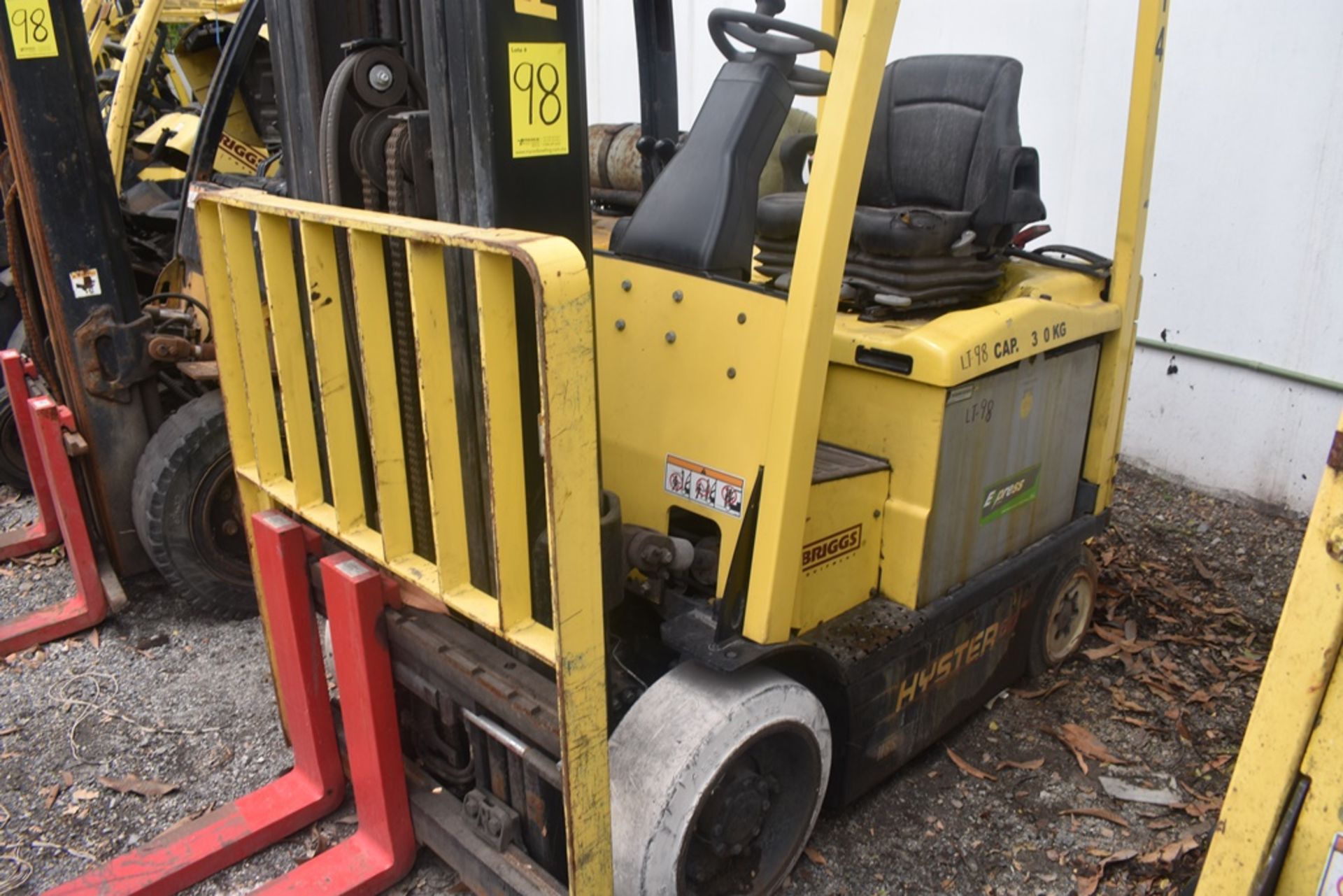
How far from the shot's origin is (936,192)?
3490mm

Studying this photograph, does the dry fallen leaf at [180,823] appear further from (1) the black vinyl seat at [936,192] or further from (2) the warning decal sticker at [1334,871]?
(2) the warning decal sticker at [1334,871]

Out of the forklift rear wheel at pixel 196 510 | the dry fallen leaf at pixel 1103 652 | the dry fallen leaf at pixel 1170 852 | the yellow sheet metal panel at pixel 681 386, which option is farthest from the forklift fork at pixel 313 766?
the dry fallen leaf at pixel 1103 652

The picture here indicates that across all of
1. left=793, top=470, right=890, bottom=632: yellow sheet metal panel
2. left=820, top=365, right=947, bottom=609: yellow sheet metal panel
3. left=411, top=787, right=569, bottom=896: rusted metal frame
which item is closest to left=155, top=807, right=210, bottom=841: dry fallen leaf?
left=411, top=787, right=569, bottom=896: rusted metal frame

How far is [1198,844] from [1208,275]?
328 centimetres

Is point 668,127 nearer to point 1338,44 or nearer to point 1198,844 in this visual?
point 1198,844

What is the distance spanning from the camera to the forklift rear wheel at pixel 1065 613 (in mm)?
3568

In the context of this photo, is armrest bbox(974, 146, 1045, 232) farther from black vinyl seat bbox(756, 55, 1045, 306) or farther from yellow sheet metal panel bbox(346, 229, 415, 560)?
yellow sheet metal panel bbox(346, 229, 415, 560)

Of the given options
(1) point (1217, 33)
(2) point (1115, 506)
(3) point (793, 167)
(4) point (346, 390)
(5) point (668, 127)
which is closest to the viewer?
(4) point (346, 390)

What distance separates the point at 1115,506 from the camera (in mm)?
5434

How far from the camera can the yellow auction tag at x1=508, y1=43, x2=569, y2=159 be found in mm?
1947

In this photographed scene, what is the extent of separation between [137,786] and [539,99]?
2519 mm

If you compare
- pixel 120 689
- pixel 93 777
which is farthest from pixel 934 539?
pixel 120 689

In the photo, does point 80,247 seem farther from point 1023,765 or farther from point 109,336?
point 1023,765

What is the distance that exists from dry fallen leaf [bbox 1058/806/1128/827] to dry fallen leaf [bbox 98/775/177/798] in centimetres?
274
